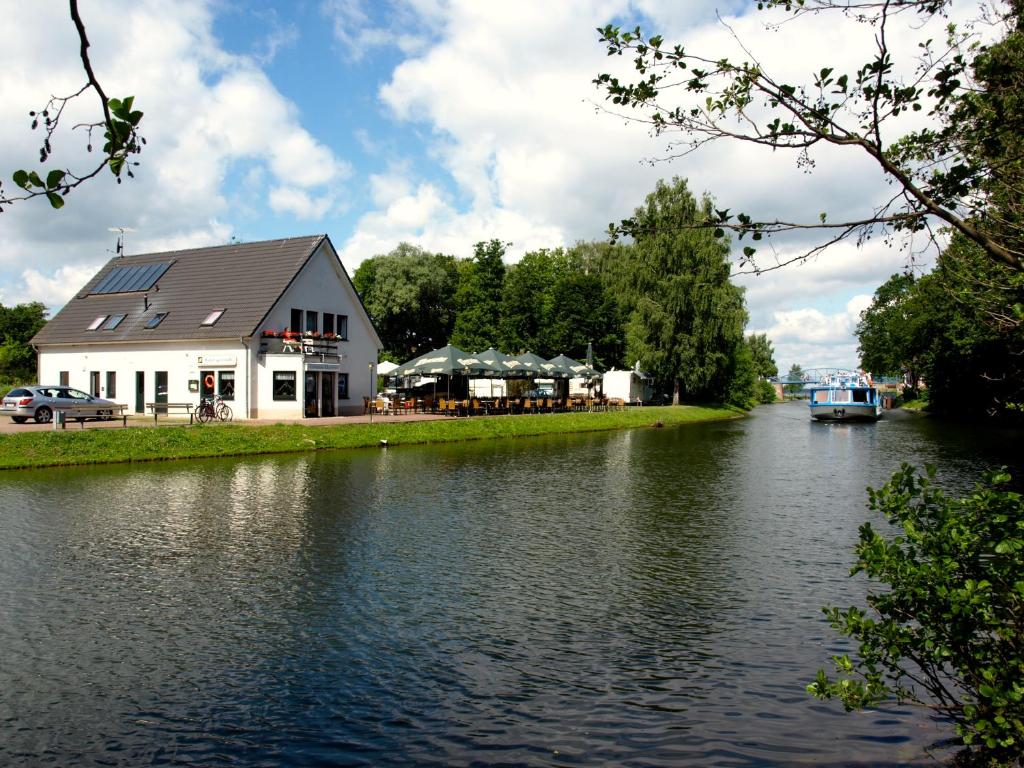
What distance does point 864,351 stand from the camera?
100750mm

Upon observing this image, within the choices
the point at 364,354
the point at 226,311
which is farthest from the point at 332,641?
the point at 364,354

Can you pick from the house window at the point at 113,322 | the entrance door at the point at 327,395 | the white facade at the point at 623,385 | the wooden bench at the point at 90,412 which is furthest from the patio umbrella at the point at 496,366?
the house window at the point at 113,322

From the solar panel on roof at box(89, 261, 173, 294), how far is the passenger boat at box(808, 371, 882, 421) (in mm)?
45010

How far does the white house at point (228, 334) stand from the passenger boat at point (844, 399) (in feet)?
111

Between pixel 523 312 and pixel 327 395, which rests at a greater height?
pixel 523 312

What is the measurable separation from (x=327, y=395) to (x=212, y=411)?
6.29m

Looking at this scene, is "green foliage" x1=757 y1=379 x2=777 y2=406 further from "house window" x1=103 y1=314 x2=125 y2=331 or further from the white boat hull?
"house window" x1=103 y1=314 x2=125 y2=331

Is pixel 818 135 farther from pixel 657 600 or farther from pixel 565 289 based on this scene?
pixel 565 289

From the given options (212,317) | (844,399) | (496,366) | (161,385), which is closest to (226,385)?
(212,317)

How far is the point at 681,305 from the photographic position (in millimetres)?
56125

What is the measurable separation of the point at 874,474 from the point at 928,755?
18501mm

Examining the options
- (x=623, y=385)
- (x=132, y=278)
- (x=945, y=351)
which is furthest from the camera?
(x=623, y=385)

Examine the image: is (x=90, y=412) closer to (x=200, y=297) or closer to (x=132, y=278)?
(x=200, y=297)

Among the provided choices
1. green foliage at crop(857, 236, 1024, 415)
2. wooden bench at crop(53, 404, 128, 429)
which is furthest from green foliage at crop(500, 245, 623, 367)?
wooden bench at crop(53, 404, 128, 429)
